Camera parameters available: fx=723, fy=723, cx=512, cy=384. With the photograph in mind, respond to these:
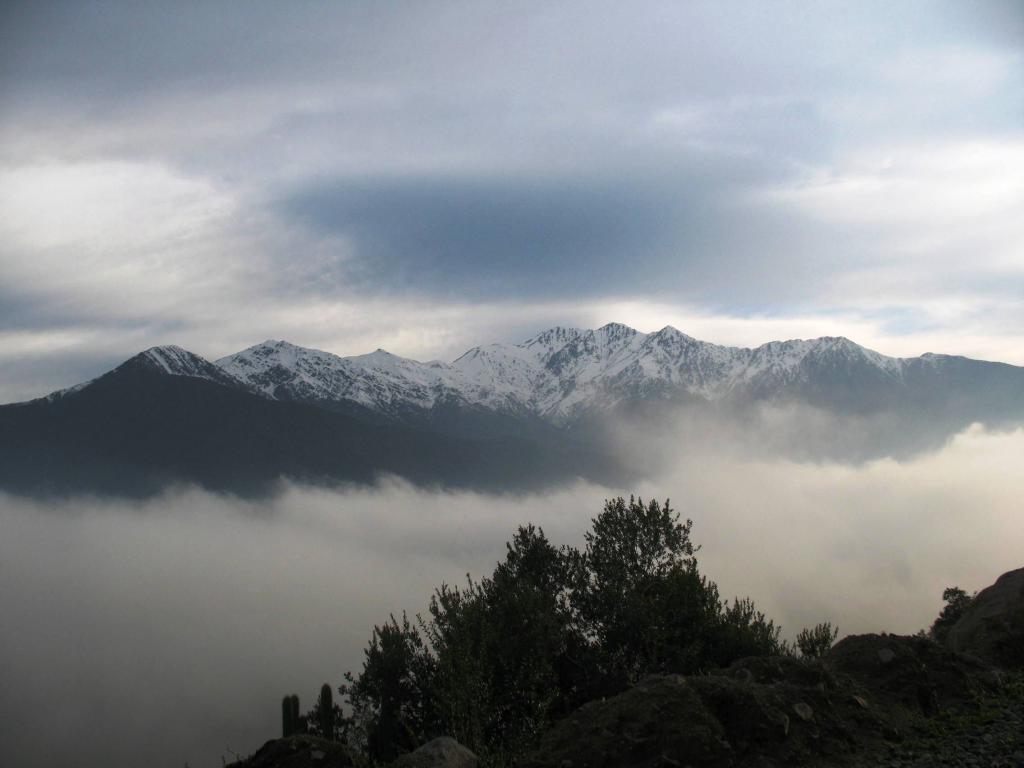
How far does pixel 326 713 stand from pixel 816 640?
30.1 m

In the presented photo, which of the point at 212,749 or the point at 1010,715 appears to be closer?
the point at 1010,715

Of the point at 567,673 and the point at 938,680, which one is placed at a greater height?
the point at 938,680

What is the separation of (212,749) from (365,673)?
182110 mm

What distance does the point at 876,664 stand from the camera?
97.5 feet

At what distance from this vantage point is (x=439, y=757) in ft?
81.7

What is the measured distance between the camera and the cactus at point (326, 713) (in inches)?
1768

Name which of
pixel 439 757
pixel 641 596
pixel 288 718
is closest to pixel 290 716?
pixel 288 718

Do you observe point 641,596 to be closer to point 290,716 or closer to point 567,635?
point 567,635

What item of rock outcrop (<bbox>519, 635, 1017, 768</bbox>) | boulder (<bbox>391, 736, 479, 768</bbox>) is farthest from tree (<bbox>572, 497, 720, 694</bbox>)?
boulder (<bbox>391, 736, 479, 768</bbox>)

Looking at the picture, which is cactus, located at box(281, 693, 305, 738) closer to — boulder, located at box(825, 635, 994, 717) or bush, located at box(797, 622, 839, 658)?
bush, located at box(797, 622, 839, 658)

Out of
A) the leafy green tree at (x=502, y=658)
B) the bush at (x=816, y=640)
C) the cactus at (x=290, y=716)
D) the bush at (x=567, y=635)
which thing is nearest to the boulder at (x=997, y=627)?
the bush at (x=816, y=640)

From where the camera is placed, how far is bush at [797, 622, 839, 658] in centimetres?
4000

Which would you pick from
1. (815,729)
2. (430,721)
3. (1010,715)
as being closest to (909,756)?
(815,729)

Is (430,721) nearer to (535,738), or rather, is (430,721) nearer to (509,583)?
(509,583)
